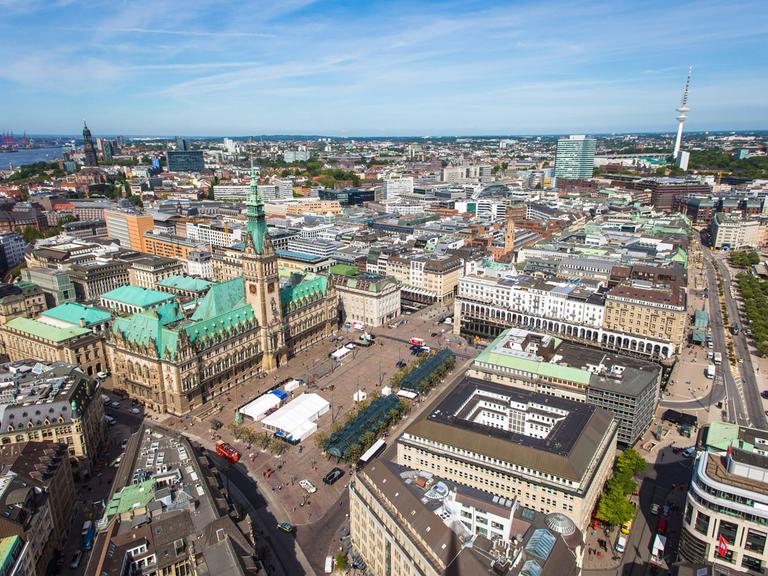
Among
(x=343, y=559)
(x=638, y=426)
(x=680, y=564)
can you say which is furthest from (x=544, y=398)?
(x=343, y=559)

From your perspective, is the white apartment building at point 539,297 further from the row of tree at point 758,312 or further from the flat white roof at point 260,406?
the flat white roof at point 260,406

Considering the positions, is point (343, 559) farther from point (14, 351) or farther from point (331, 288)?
point (14, 351)

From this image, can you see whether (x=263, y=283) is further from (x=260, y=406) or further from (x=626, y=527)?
(x=626, y=527)

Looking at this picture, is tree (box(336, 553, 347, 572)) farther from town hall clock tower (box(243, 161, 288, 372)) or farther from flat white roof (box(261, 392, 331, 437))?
town hall clock tower (box(243, 161, 288, 372))

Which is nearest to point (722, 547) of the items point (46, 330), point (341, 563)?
point (341, 563)

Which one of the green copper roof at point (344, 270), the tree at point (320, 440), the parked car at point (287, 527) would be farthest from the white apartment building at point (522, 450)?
the green copper roof at point (344, 270)
